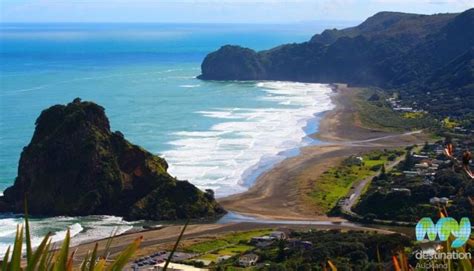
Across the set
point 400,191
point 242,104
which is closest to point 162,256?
point 400,191

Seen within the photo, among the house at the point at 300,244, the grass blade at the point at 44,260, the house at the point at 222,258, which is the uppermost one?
the grass blade at the point at 44,260

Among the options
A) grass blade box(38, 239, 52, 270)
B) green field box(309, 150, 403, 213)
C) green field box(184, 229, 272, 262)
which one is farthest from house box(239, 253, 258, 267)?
grass blade box(38, 239, 52, 270)

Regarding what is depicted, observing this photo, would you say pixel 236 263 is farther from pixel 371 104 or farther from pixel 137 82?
pixel 137 82

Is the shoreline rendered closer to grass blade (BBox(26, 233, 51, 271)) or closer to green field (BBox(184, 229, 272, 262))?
green field (BBox(184, 229, 272, 262))

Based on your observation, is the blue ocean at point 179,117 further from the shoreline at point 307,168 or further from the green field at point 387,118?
the green field at point 387,118

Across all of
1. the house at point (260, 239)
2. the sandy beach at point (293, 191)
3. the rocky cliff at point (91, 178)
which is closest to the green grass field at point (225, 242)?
the house at point (260, 239)

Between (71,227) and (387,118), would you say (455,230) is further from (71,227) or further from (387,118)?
(387,118)
